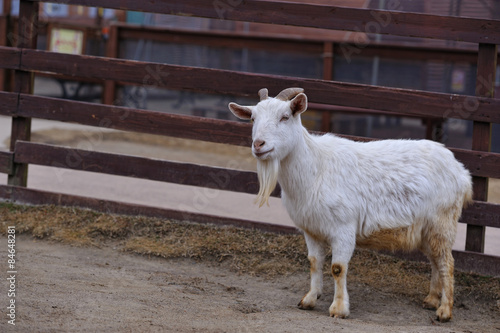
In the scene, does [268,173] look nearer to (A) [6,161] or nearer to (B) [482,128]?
(B) [482,128]

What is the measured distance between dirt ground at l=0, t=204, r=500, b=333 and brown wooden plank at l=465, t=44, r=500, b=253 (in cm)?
39

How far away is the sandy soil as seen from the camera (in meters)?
4.55

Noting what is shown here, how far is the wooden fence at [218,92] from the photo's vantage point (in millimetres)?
6324

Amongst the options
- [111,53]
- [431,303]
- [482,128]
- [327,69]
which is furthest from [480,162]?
[111,53]

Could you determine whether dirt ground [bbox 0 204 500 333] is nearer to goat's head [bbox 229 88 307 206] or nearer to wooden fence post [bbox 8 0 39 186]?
wooden fence post [bbox 8 0 39 186]

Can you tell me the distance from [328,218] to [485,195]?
1972mm

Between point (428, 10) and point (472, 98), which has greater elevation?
point (428, 10)

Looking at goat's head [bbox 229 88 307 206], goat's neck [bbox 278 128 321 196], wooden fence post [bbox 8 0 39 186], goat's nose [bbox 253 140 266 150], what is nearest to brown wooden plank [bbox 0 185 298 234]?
wooden fence post [bbox 8 0 39 186]

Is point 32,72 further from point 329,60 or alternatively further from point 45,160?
point 329,60

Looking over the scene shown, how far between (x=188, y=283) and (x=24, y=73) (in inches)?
125

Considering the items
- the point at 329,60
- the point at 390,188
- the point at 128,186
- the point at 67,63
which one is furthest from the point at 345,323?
the point at 329,60

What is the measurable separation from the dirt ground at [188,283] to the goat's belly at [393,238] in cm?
54

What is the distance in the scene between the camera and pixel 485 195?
6422 millimetres

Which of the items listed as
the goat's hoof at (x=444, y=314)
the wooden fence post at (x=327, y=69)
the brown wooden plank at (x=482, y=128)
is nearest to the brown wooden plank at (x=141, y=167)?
the brown wooden plank at (x=482, y=128)
